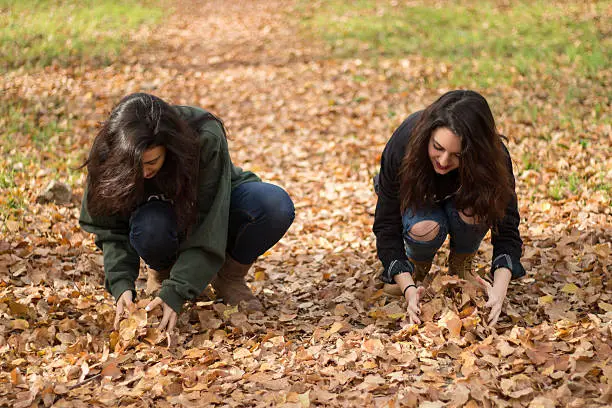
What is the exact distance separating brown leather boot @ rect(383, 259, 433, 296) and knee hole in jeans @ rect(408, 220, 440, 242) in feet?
0.91

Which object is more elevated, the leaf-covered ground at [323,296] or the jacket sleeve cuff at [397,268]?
the jacket sleeve cuff at [397,268]

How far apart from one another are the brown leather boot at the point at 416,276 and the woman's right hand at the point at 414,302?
1.21 ft

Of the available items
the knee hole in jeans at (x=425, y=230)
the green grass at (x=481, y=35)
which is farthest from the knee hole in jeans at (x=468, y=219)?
the green grass at (x=481, y=35)

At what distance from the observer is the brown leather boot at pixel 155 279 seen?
11.6 ft

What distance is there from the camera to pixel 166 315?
3070 millimetres

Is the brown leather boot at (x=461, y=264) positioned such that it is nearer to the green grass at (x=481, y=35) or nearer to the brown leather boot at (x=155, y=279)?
the brown leather boot at (x=155, y=279)

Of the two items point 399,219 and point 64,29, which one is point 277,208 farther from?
point 64,29

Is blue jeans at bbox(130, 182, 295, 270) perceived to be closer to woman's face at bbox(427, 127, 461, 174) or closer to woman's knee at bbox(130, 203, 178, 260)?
woman's knee at bbox(130, 203, 178, 260)

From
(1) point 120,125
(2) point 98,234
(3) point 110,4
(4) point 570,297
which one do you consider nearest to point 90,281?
(2) point 98,234

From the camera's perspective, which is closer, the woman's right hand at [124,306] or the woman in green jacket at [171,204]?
the woman in green jacket at [171,204]

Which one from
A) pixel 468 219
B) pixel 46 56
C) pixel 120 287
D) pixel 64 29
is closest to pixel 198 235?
pixel 120 287

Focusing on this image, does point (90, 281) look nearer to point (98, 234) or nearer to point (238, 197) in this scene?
point (98, 234)

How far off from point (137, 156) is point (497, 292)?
172cm

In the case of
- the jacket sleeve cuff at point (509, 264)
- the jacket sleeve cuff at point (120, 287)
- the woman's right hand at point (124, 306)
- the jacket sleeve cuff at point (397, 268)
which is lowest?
the woman's right hand at point (124, 306)
